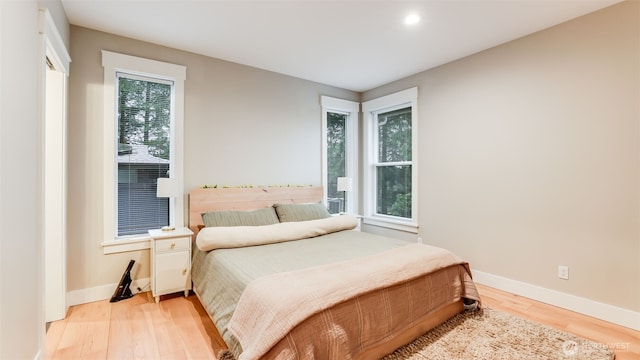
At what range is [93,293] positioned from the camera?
9.14 ft

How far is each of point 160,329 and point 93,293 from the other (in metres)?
1.01

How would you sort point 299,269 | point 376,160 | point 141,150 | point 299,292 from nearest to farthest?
1. point 299,292
2. point 299,269
3. point 141,150
4. point 376,160

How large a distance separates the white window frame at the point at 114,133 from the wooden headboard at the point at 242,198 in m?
0.16

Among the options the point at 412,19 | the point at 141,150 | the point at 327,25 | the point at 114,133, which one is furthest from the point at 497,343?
the point at 114,133

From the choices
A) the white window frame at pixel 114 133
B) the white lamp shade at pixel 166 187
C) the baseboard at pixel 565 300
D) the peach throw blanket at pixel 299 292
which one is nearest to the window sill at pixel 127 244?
the white window frame at pixel 114 133

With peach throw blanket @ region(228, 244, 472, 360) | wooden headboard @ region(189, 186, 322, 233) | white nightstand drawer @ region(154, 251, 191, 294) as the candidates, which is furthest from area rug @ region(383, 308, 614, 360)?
wooden headboard @ region(189, 186, 322, 233)

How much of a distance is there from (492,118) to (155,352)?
144 inches

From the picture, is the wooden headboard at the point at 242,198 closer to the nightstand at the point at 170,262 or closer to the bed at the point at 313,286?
the bed at the point at 313,286

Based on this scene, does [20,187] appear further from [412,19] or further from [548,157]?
[548,157]

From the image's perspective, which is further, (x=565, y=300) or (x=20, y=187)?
(x=565, y=300)

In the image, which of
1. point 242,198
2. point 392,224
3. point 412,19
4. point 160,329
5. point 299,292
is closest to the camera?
point 299,292

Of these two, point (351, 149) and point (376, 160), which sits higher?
point (351, 149)

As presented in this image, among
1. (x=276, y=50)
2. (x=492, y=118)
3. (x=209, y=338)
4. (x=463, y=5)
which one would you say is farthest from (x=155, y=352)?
(x=492, y=118)

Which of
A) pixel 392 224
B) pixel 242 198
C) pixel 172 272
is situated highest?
pixel 242 198
